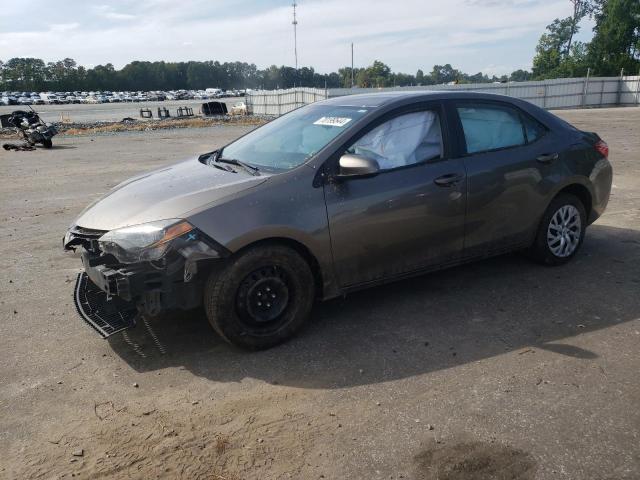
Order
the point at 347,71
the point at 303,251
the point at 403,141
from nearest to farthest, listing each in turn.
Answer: the point at 303,251 < the point at 403,141 < the point at 347,71

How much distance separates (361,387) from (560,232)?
2.98m

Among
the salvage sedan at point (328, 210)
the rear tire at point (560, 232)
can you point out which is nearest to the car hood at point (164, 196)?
the salvage sedan at point (328, 210)

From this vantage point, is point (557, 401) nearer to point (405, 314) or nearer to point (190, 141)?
point (405, 314)

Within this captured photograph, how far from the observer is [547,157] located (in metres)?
4.97

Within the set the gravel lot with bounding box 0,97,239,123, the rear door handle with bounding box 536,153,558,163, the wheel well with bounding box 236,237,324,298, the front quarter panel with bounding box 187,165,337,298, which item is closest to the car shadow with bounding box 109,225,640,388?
Result: the wheel well with bounding box 236,237,324,298

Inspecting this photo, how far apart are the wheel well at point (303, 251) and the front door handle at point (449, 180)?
121cm

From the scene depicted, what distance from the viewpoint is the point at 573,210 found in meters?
5.27

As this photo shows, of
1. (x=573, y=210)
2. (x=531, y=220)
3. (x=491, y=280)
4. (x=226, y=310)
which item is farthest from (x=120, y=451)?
(x=573, y=210)

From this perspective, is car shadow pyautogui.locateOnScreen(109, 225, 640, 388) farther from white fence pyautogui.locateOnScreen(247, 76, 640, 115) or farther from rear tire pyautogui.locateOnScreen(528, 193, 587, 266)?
white fence pyautogui.locateOnScreen(247, 76, 640, 115)

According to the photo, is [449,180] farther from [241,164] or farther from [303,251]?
[241,164]

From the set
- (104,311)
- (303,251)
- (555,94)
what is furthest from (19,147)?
(555,94)

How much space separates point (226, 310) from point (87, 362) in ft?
3.50

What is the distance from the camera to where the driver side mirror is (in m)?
3.80

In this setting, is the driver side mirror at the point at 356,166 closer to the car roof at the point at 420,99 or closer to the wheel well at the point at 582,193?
the car roof at the point at 420,99
